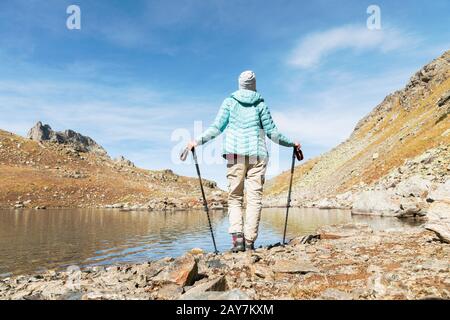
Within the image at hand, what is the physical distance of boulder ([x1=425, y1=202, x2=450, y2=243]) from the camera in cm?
945

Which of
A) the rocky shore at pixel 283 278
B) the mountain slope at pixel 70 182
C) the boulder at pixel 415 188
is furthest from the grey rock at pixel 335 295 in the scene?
the mountain slope at pixel 70 182

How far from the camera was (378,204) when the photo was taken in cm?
3169

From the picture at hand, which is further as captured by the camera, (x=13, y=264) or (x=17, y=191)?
(x=17, y=191)

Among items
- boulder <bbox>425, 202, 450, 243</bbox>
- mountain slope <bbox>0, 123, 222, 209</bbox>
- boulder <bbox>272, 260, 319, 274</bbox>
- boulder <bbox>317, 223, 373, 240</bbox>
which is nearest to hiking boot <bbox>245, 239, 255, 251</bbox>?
boulder <bbox>272, 260, 319, 274</bbox>

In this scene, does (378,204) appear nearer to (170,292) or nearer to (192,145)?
(192,145)

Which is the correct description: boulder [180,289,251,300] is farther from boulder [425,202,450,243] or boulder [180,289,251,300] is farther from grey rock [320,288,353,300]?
boulder [425,202,450,243]

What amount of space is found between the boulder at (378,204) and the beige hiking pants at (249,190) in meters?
23.2

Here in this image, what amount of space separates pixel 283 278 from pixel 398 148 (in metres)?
69.4

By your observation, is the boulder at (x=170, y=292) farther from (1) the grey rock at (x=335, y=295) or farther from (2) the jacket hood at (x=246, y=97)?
(2) the jacket hood at (x=246, y=97)

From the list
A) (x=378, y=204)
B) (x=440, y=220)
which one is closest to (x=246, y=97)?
(x=440, y=220)
